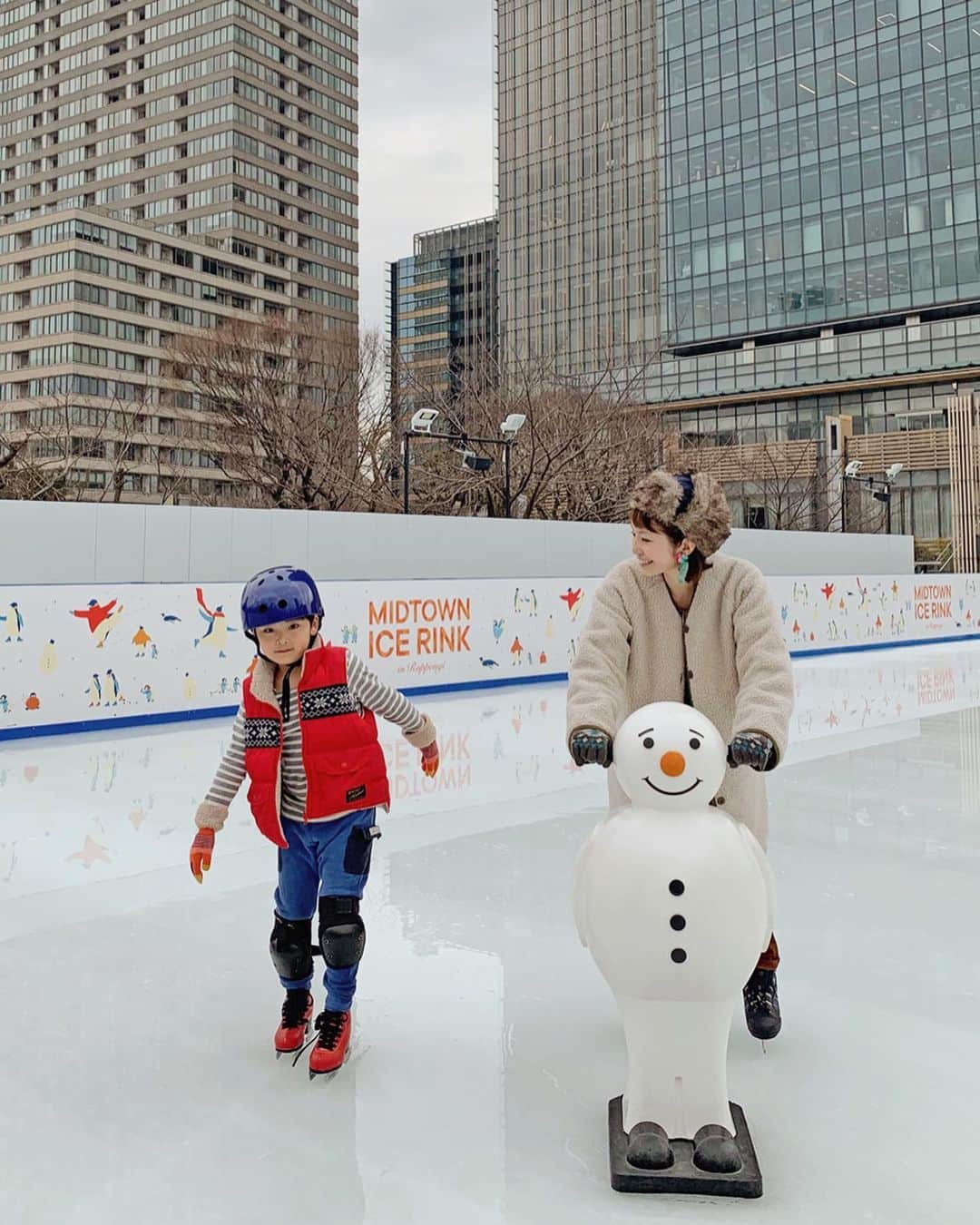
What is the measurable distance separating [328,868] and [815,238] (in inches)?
2262

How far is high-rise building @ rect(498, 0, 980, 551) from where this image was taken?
4841cm

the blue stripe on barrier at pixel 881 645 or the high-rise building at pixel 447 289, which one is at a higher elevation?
the high-rise building at pixel 447 289

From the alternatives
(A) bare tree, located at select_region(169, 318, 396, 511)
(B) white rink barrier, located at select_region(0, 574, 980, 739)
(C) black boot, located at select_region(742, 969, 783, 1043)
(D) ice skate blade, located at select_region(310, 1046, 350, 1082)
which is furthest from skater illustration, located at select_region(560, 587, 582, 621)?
(D) ice skate blade, located at select_region(310, 1046, 350, 1082)

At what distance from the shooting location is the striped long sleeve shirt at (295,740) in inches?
104

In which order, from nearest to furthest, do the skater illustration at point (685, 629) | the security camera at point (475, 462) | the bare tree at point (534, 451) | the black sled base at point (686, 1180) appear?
the black sled base at point (686, 1180) < the skater illustration at point (685, 629) < the security camera at point (475, 462) < the bare tree at point (534, 451)

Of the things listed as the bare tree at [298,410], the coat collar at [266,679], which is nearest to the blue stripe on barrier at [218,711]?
the coat collar at [266,679]

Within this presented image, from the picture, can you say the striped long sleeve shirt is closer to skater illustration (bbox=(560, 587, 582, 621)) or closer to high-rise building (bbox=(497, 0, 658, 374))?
skater illustration (bbox=(560, 587, 582, 621))

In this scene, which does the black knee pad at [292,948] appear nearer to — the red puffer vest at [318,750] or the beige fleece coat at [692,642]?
the red puffer vest at [318,750]

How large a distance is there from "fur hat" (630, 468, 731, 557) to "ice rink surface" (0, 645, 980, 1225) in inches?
53.5

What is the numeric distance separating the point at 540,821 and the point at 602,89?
75635 mm

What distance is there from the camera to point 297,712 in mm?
2656

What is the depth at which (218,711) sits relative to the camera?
9.88 meters

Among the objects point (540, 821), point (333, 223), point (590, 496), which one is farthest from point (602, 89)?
point (540, 821)

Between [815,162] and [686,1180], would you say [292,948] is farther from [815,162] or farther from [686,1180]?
[815,162]
